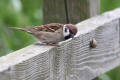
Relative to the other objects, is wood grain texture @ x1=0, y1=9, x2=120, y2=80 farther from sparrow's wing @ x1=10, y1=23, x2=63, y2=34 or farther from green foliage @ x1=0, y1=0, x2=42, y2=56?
green foliage @ x1=0, y1=0, x2=42, y2=56

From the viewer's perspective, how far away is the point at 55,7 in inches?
133

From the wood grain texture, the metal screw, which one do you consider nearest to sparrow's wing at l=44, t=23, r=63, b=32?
the wood grain texture

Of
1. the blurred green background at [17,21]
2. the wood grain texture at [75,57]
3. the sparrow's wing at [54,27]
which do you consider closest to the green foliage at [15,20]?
the blurred green background at [17,21]

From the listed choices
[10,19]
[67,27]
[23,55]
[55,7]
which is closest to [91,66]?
[67,27]

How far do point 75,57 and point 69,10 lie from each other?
0.63m

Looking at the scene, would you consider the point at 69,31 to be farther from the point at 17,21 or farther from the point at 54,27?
the point at 17,21

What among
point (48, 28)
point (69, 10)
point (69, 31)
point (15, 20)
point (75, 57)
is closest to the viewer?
point (75, 57)

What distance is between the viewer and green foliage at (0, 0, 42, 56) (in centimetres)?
377

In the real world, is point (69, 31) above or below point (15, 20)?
above

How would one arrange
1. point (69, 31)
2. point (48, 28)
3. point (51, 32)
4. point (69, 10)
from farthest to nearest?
point (69, 10), point (51, 32), point (48, 28), point (69, 31)

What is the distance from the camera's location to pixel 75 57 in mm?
2895

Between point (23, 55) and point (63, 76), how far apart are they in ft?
1.46

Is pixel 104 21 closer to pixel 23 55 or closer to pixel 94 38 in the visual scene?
pixel 94 38

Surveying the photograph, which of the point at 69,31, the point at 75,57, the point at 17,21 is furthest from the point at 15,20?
the point at 75,57
